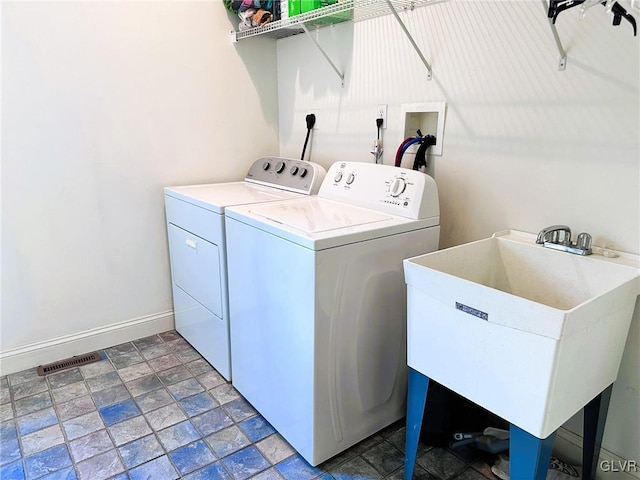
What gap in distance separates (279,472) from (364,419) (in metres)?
0.37

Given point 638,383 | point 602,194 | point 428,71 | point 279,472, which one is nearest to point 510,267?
point 602,194

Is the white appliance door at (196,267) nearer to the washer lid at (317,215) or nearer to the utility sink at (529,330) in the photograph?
the washer lid at (317,215)

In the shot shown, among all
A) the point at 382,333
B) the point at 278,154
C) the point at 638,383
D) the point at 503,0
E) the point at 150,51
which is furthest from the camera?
the point at 278,154

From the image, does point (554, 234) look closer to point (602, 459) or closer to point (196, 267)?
point (602, 459)

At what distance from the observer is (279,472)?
152 cm

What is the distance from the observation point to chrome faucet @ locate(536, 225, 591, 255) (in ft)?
4.41

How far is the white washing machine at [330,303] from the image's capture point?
1.42m

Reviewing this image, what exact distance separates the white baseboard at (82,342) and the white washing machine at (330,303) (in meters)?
0.87

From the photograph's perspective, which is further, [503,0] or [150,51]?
[150,51]

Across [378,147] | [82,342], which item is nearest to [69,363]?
[82,342]

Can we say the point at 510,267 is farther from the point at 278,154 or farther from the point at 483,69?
the point at 278,154

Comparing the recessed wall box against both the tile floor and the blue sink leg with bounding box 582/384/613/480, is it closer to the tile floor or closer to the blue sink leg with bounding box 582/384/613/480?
the blue sink leg with bounding box 582/384/613/480

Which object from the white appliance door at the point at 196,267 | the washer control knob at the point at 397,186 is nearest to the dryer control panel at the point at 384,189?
the washer control knob at the point at 397,186

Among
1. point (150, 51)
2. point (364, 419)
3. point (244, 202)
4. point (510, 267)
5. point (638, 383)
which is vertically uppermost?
point (150, 51)
